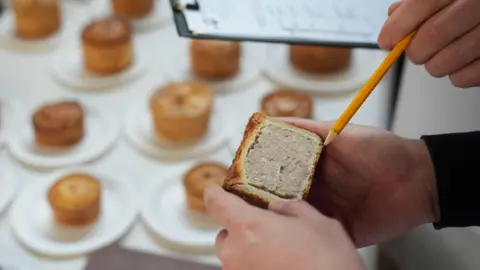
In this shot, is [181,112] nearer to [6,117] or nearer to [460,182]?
[6,117]

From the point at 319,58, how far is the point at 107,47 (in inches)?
13.7

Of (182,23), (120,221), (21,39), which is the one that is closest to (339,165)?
(182,23)

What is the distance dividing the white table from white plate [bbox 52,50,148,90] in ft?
0.04

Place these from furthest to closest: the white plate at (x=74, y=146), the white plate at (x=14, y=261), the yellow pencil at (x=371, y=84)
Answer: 1. the white plate at (x=74, y=146)
2. the white plate at (x=14, y=261)
3. the yellow pencil at (x=371, y=84)

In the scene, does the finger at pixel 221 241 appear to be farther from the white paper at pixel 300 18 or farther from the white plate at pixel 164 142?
the white plate at pixel 164 142

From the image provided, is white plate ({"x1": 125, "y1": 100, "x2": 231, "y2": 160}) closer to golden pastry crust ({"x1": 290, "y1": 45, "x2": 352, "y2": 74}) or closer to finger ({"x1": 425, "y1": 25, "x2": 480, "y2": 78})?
golden pastry crust ({"x1": 290, "y1": 45, "x2": 352, "y2": 74})

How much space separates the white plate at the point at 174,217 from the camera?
0.96 meters

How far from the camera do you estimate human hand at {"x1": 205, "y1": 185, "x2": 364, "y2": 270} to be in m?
0.52

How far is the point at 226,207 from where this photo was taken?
585 millimetres

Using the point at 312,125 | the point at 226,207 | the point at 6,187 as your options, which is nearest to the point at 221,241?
the point at 226,207

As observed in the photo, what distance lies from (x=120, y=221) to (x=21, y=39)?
0.49 meters

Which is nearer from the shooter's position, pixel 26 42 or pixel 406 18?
pixel 406 18

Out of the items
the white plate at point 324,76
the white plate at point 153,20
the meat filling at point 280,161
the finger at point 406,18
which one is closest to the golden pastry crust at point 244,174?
the meat filling at point 280,161

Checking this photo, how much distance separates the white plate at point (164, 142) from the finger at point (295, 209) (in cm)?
52
